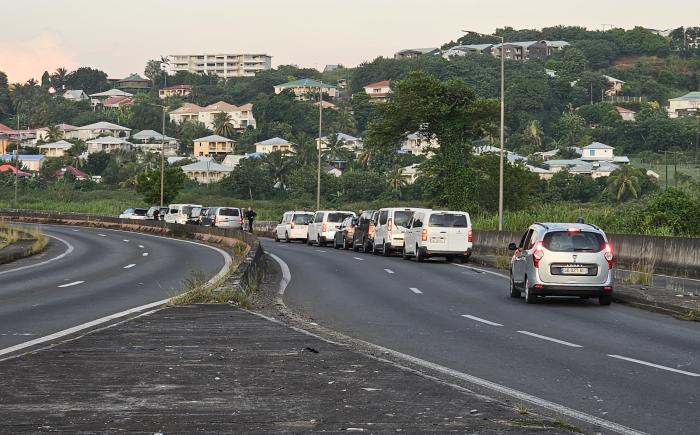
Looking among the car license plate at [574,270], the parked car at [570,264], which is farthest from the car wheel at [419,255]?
the car license plate at [574,270]

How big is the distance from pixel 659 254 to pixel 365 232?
724 inches

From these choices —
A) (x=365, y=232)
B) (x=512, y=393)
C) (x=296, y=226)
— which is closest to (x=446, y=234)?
(x=365, y=232)

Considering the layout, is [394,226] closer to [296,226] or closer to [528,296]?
[296,226]

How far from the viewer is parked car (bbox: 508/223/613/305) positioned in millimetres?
24359

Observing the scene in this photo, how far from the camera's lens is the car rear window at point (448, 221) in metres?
41.8

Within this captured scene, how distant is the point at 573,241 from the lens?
24.7 meters

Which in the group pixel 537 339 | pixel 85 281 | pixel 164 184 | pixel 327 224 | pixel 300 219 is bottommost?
pixel 85 281

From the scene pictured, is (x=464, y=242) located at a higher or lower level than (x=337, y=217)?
lower

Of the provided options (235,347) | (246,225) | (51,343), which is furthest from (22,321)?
(246,225)

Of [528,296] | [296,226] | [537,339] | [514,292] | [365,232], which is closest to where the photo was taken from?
[537,339]

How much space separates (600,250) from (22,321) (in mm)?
11389

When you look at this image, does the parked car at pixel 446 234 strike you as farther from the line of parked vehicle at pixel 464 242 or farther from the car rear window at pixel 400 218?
the car rear window at pixel 400 218

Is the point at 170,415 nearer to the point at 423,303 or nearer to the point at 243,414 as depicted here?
the point at 243,414

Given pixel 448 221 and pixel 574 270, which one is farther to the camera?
pixel 448 221
